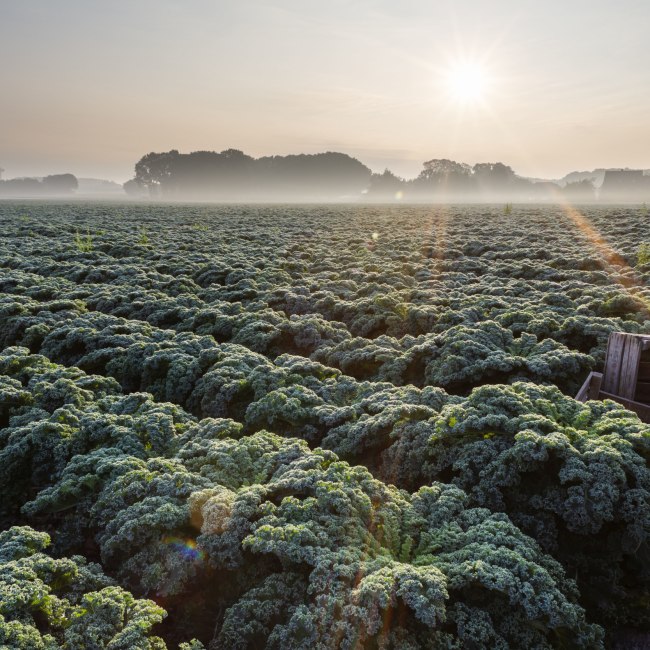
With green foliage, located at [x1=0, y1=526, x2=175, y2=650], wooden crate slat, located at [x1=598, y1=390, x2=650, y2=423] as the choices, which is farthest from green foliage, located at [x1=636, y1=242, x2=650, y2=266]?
green foliage, located at [x1=0, y1=526, x2=175, y2=650]

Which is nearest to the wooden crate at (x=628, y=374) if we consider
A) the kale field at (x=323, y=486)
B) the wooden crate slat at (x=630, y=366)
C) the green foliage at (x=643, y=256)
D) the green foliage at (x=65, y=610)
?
the wooden crate slat at (x=630, y=366)

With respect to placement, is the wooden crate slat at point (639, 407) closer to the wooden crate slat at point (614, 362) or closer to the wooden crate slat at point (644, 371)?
the wooden crate slat at point (614, 362)

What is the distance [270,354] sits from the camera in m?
11.3

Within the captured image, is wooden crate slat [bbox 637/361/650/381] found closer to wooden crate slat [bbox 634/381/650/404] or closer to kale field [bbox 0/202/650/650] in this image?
wooden crate slat [bbox 634/381/650/404]

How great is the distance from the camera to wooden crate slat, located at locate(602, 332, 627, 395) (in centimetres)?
799

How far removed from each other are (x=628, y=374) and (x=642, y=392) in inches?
14.5

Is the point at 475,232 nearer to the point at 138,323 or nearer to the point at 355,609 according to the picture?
the point at 138,323

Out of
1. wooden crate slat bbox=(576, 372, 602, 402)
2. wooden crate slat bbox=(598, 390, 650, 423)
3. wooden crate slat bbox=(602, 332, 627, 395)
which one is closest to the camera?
wooden crate slat bbox=(598, 390, 650, 423)

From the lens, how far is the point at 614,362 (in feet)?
26.5

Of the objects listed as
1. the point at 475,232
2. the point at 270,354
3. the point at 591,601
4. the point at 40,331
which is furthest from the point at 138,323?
the point at 475,232

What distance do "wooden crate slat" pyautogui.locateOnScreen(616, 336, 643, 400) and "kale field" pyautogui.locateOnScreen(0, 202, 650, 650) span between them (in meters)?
0.87

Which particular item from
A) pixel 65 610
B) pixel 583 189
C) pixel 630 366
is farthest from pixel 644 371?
pixel 583 189

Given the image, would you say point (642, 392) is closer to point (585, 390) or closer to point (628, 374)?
point (628, 374)

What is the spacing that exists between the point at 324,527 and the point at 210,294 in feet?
39.3
